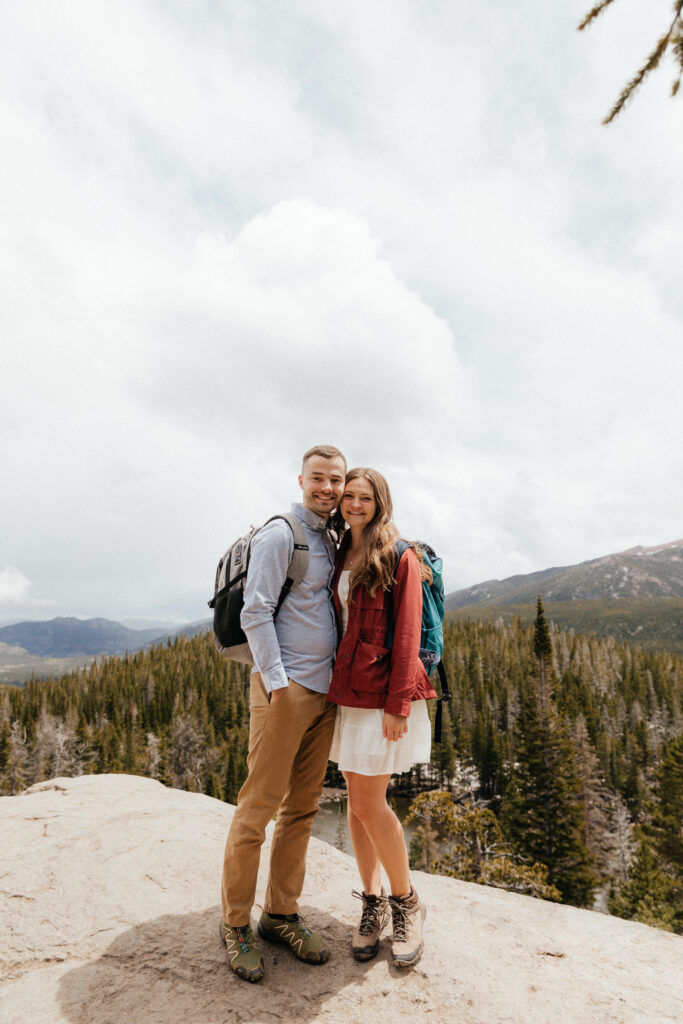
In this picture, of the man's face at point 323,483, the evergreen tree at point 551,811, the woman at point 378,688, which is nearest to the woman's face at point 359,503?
the woman at point 378,688

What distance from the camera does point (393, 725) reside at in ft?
12.8

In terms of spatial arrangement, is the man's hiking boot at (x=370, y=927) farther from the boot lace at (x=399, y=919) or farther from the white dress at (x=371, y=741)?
the white dress at (x=371, y=741)

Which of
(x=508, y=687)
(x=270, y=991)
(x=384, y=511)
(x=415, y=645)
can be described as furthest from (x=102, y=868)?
(x=508, y=687)

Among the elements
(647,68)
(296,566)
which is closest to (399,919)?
(296,566)

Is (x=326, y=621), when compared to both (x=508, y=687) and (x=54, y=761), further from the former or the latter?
(x=508, y=687)

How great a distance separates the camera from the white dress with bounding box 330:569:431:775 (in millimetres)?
3947

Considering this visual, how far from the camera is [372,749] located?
395 cm

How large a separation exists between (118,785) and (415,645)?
7861mm

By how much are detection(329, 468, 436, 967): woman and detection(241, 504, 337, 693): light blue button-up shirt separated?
133 mm

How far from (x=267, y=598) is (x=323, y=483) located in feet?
3.24

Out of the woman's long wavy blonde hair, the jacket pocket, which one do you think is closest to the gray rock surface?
the jacket pocket

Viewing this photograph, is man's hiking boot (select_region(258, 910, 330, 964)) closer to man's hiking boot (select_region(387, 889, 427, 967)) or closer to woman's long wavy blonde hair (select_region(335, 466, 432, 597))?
man's hiking boot (select_region(387, 889, 427, 967))

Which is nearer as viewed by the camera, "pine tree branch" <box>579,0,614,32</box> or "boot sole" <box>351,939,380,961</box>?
"pine tree branch" <box>579,0,614,32</box>

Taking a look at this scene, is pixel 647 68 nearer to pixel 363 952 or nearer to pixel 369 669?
pixel 369 669
